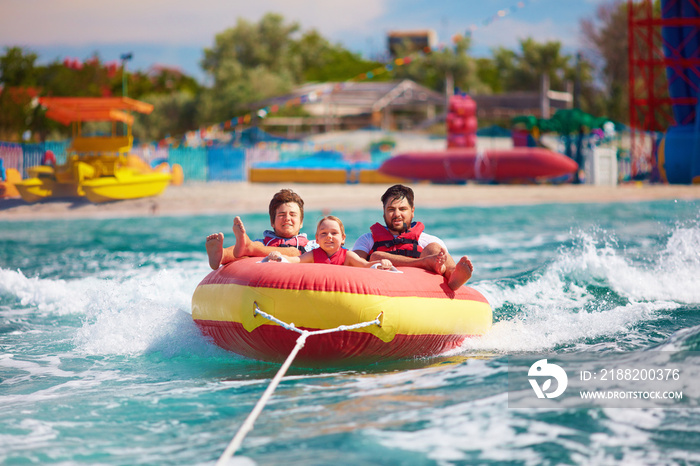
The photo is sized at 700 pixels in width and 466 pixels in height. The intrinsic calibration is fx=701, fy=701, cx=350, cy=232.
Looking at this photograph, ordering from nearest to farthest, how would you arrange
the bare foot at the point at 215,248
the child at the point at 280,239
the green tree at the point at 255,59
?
the bare foot at the point at 215,248 < the child at the point at 280,239 < the green tree at the point at 255,59

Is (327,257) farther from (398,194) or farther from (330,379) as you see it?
(330,379)

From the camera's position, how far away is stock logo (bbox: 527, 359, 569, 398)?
11.5 ft

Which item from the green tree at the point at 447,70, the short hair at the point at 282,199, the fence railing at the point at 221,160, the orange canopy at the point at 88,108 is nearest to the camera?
the short hair at the point at 282,199

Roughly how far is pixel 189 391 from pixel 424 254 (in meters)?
1.67

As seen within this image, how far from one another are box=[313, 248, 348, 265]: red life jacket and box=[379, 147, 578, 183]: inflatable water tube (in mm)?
14380

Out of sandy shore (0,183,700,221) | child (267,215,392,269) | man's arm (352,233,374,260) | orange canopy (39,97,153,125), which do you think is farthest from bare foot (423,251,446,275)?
orange canopy (39,97,153,125)

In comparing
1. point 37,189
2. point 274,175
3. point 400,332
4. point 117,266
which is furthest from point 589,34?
point 400,332

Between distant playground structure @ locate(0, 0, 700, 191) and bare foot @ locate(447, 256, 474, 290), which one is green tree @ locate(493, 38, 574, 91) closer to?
distant playground structure @ locate(0, 0, 700, 191)

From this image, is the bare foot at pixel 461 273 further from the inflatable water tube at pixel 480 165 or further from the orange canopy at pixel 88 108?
the inflatable water tube at pixel 480 165

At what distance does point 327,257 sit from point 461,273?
2.72 ft

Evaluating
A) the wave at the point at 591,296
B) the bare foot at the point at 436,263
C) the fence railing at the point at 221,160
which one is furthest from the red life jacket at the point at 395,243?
the fence railing at the point at 221,160

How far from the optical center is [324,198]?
1592 centimetres

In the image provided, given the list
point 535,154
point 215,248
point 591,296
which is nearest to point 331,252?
point 215,248

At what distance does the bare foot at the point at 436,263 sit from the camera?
4.38m
